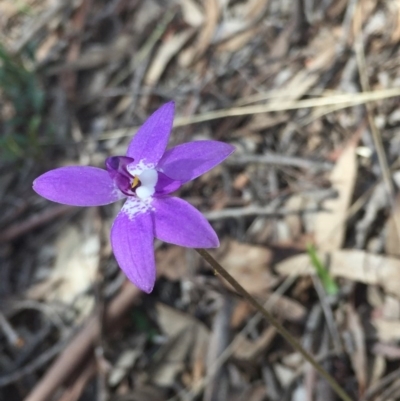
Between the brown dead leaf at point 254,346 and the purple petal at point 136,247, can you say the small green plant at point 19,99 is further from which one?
the purple petal at point 136,247

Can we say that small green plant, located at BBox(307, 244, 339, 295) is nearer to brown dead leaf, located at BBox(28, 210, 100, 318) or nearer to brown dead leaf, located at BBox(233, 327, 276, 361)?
brown dead leaf, located at BBox(233, 327, 276, 361)

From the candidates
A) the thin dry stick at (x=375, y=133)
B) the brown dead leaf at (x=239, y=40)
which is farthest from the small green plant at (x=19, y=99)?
the thin dry stick at (x=375, y=133)

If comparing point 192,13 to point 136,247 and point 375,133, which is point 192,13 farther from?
point 136,247

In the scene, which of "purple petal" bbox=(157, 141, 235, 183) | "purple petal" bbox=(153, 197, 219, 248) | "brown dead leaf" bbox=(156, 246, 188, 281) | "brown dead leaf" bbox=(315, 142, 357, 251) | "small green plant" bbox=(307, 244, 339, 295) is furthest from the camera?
"brown dead leaf" bbox=(156, 246, 188, 281)

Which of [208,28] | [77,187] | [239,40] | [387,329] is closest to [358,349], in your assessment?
[387,329]

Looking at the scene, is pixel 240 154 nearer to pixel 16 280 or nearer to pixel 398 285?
pixel 398 285

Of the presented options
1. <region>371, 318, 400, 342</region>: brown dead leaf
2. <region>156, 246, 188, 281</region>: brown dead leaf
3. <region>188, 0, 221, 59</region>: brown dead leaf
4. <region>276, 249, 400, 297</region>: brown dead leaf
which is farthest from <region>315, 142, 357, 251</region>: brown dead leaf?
<region>188, 0, 221, 59</region>: brown dead leaf
